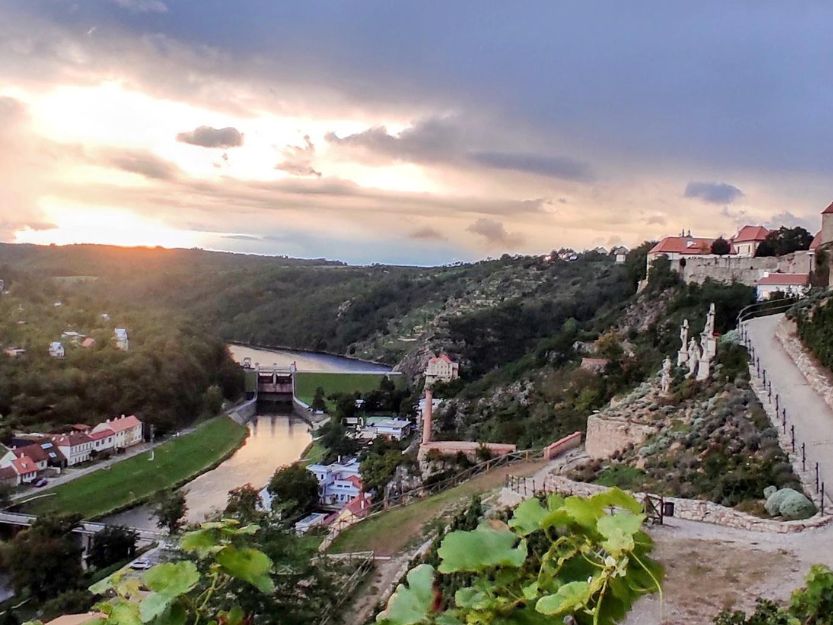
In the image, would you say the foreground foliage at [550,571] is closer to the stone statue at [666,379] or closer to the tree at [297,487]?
the stone statue at [666,379]

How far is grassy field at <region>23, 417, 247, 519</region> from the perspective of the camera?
22.0 metres

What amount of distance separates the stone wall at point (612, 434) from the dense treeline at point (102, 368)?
2346 cm

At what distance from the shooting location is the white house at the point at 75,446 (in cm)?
2522

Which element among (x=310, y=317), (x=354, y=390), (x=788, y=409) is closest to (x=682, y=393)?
(x=788, y=409)

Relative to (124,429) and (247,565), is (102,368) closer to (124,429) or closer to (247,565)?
(124,429)

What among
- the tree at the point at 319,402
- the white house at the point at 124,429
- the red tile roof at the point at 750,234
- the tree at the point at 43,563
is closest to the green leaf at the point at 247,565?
the tree at the point at 43,563

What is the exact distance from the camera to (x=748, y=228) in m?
23.0

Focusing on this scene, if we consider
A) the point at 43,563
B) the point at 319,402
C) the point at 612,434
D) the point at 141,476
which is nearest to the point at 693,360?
the point at 612,434

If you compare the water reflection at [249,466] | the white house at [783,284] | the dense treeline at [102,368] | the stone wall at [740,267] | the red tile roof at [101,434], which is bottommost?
the water reflection at [249,466]

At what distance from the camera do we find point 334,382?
138 ft

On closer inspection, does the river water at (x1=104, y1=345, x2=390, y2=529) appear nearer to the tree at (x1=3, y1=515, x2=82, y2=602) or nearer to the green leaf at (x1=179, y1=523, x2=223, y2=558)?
the tree at (x1=3, y1=515, x2=82, y2=602)

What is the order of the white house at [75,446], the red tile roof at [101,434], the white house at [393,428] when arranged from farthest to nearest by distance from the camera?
the white house at [393,428] < the red tile roof at [101,434] < the white house at [75,446]

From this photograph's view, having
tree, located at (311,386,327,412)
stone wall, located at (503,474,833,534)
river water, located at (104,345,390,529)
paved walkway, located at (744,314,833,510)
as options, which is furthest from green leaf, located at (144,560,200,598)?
tree, located at (311,386,327,412)

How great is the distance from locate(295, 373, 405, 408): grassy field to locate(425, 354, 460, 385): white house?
5307 millimetres
